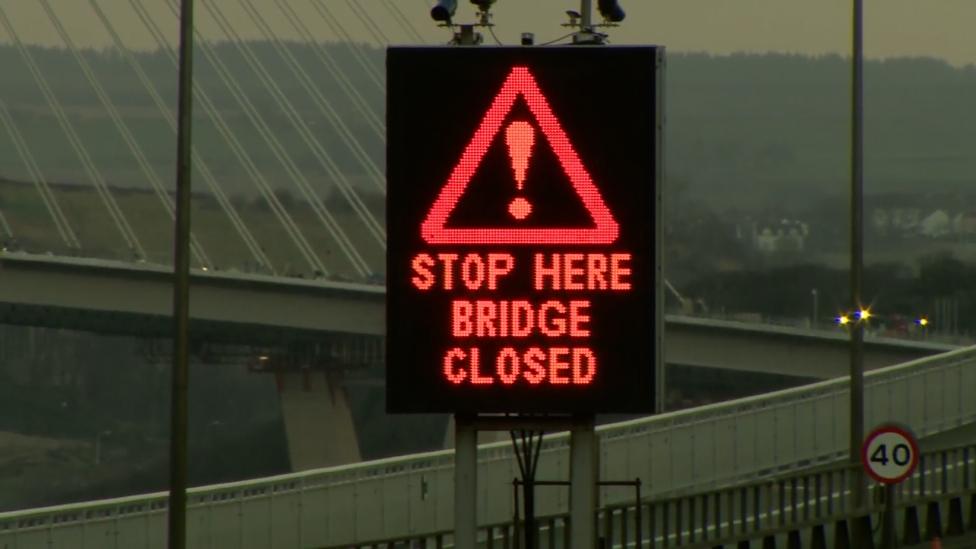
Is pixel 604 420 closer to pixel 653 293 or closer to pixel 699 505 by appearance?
pixel 699 505

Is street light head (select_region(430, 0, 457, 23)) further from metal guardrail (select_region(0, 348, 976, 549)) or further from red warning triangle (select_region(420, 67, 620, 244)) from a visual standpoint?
metal guardrail (select_region(0, 348, 976, 549))

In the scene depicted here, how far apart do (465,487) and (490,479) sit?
17.2m

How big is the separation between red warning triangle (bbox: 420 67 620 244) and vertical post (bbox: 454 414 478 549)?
1.13m

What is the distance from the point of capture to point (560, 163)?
12805 millimetres

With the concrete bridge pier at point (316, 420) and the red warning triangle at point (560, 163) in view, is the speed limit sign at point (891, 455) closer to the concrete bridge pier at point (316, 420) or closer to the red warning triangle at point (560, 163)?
the red warning triangle at point (560, 163)

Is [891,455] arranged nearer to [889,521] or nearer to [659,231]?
[889,521]

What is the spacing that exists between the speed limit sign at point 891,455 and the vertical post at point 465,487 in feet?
34.5

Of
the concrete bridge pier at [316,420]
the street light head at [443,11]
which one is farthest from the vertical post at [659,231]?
the concrete bridge pier at [316,420]

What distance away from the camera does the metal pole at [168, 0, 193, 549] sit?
20.3 metres

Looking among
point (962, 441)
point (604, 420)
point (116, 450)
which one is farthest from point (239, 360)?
point (962, 441)

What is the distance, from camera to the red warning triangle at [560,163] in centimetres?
1273

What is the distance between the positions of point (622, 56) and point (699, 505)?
63.3ft

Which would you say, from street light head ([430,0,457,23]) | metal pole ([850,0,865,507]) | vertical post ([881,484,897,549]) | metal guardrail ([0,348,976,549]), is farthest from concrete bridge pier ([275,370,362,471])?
street light head ([430,0,457,23])

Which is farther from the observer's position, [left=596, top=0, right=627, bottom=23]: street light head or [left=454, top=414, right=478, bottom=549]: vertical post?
[left=596, top=0, right=627, bottom=23]: street light head
